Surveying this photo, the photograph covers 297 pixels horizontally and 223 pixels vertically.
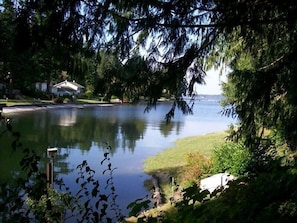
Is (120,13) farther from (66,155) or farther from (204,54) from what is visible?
(66,155)

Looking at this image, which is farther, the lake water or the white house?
the white house

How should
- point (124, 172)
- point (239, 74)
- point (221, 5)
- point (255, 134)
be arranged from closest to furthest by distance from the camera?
1. point (221, 5)
2. point (239, 74)
3. point (255, 134)
4. point (124, 172)

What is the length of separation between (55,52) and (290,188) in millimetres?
1789

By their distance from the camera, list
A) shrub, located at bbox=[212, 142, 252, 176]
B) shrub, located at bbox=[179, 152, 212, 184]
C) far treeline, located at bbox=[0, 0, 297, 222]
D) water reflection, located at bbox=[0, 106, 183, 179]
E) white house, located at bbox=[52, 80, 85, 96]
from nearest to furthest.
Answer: far treeline, located at bbox=[0, 0, 297, 222] → shrub, located at bbox=[212, 142, 252, 176] → shrub, located at bbox=[179, 152, 212, 184] → water reflection, located at bbox=[0, 106, 183, 179] → white house, located at bbox=[52, 80, 85, 96]

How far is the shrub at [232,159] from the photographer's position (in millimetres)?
7863

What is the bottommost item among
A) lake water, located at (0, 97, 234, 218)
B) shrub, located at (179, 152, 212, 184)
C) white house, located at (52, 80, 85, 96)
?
lake water, located at (0, 97, 234, 218)

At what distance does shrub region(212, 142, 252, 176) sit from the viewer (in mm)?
7863

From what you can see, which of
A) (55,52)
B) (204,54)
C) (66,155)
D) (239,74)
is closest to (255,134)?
(239,74)

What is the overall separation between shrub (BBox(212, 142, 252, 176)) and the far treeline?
3658 mm

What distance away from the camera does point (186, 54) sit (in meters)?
3.34

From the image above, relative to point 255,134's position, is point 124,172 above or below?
below

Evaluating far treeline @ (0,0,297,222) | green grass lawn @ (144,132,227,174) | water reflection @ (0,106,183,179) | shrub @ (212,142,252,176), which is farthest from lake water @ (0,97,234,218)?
far treeline @ (0,0,297,222)

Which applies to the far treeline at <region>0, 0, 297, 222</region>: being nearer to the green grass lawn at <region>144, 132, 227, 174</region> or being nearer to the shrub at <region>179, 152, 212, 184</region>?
the shrub at <region>179, 152, 212, 184</region>

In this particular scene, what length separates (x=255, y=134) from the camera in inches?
171
